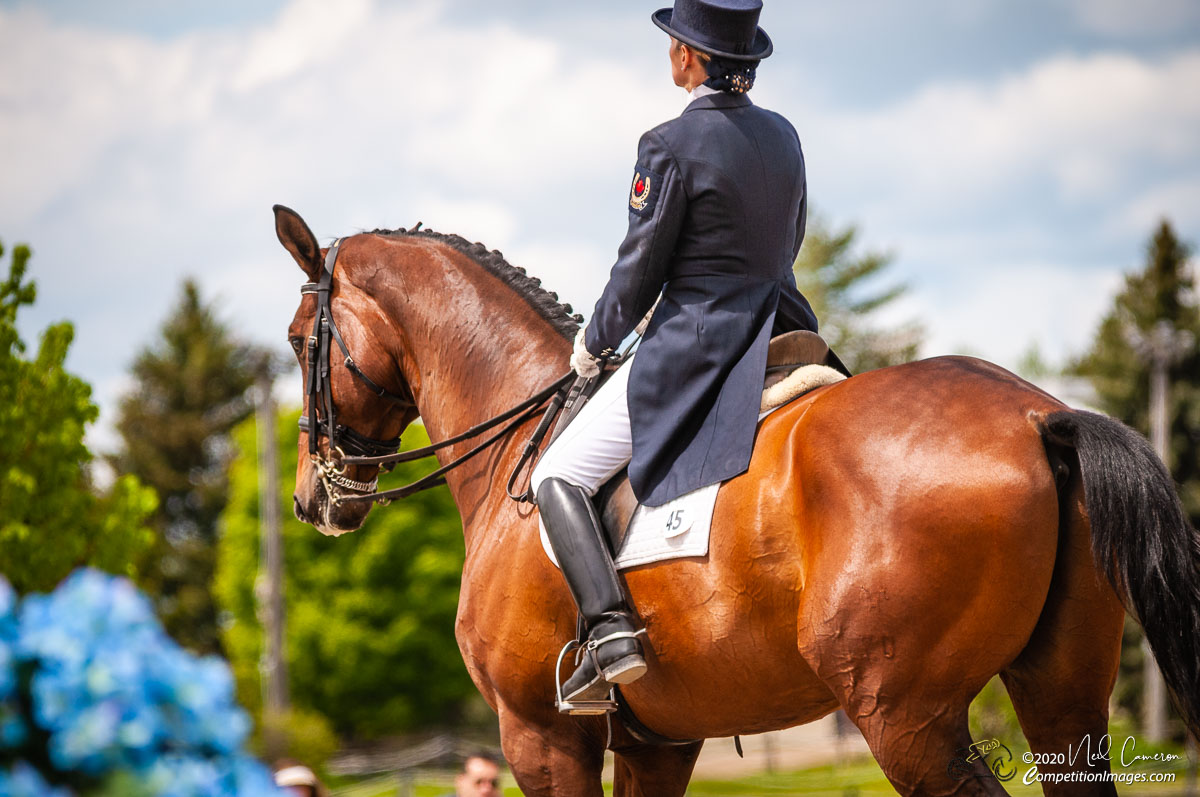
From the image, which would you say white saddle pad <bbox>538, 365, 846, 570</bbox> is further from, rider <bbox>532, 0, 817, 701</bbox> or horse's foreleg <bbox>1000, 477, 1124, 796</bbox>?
horse's foreleg <bbox>1000, 477, 1124, 796</bbox>

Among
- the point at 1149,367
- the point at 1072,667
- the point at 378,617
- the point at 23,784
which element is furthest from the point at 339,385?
the point at 1149,367

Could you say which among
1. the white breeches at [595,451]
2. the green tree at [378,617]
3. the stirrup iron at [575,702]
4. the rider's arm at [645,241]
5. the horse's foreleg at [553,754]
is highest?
the rider's arm at [645,241]

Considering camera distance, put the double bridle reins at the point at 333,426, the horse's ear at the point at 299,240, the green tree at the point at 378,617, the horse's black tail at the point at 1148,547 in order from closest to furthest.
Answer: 1. the horse's black tail at the point at 1148,547
2. the double bridle reins at the point at 333,426
3. the horse's ear at the point at 299,240
4. the green tree at the point at 378,617

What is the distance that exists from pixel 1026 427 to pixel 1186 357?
32918 millimetres

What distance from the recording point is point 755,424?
3732 mm

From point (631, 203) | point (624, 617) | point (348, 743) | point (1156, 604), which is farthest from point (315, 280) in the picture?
point (348, 743)

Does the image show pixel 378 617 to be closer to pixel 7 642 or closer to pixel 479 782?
pixel 479 782

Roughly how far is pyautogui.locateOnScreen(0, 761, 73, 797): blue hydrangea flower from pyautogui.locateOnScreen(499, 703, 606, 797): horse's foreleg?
110 inches

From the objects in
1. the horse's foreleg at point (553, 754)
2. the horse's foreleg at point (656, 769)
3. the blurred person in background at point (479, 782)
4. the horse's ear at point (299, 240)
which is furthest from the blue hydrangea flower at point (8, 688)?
the blurred person in background at point (479, 782)

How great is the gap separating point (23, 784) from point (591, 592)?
93.6 inches

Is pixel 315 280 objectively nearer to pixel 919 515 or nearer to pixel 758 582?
pixel 758 582

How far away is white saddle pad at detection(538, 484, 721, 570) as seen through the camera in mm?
3664

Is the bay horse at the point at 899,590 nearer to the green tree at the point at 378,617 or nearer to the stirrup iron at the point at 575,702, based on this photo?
the stirrup iron at the point at 575,702

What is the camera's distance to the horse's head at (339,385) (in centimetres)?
511
